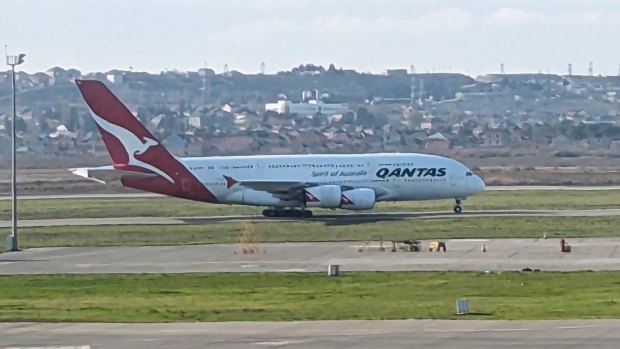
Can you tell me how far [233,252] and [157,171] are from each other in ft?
60.9

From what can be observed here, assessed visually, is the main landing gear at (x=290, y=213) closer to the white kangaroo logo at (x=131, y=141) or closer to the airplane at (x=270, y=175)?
the airplane at (x=270, y=175)

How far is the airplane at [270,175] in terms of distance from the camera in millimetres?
71062

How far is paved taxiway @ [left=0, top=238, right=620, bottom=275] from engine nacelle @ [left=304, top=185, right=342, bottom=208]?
14931 mm

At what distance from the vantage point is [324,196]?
72125 millimetres

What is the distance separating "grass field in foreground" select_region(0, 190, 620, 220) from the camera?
77938 millimetres

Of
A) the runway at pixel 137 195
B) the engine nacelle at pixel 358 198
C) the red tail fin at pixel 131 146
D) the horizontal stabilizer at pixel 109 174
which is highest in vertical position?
the red tail fin at pixel 131 146

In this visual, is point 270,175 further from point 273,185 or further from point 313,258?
point 313,258

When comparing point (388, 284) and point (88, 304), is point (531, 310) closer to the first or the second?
point (388, 284)

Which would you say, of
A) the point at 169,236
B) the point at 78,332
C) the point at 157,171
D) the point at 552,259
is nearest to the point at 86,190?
the point at 157,171

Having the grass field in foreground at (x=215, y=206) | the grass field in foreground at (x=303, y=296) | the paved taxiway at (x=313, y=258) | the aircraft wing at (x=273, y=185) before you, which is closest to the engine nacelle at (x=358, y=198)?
the aircraft wing at (x=273, y=185)

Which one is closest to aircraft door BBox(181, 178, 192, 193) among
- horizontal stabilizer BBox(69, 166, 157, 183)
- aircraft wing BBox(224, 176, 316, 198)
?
horizontal stabilizer BBox(69, 166, 157, 183)

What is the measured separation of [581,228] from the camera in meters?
61.8

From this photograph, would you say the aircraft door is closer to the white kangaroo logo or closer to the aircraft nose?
the white kangaroo logo

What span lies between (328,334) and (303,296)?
28.8 ft
